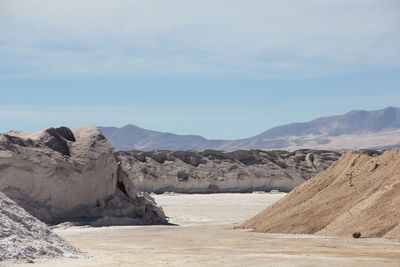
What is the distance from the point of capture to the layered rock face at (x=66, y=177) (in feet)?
73.2

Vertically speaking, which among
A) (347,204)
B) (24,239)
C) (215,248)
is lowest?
(215,248)

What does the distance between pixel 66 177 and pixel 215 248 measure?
886cm

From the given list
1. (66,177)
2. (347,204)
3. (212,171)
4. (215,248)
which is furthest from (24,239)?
(212,171)

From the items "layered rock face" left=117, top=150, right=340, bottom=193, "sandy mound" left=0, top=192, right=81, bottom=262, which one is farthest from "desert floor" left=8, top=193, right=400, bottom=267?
"layered rock face" left=117, top=150, right=340, bottom=193

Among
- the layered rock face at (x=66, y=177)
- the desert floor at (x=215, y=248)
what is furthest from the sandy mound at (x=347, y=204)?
the layered rock face at (x=66, y=177)

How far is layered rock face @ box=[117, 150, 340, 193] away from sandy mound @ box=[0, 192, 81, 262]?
3313 cm

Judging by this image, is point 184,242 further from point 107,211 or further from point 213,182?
point 213,182

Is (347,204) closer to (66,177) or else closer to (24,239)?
(66,177)

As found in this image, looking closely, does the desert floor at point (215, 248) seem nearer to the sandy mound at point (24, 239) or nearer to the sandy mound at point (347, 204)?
the sandy mound at point (24, 239)

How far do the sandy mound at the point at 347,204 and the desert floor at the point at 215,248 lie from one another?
952 mm

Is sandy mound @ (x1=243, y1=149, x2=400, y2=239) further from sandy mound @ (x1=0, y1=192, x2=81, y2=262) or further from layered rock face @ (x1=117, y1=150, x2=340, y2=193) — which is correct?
layered rock face @ (x1=117, y1=150, x2=340, y2=193)

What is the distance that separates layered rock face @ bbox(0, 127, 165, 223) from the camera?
22.3 meters

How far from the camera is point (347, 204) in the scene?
806 inches

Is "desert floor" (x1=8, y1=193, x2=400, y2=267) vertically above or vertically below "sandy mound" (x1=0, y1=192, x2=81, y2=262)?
below
